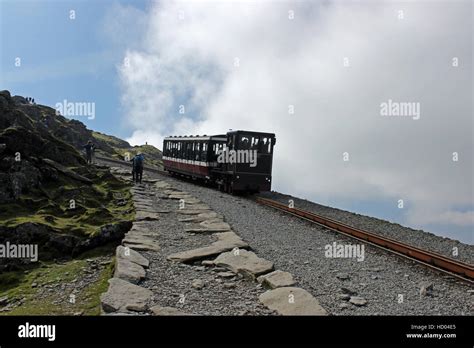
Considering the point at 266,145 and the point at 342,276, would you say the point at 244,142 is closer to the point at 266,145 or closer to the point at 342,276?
the point at 266,145

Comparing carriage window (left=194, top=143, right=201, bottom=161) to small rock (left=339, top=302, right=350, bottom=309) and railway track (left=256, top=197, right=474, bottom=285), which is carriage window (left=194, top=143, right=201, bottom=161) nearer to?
railway track (left=256, top=197, right=474, bottom=285)

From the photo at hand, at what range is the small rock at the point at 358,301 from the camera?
7278 millimetres

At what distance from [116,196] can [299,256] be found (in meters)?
13.0

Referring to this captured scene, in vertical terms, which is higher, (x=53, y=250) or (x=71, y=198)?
(x=71, y=198)

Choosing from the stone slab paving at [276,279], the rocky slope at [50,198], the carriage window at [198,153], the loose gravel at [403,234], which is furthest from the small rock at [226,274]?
the carriage window at [198,153]

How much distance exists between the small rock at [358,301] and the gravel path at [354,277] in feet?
0.26

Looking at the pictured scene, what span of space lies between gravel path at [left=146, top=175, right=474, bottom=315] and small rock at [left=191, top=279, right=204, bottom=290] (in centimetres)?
189

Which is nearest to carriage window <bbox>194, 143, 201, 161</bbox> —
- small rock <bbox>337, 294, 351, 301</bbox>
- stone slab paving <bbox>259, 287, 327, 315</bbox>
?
stone slab paving <bbox>259, 287, 327, 315</bbox>

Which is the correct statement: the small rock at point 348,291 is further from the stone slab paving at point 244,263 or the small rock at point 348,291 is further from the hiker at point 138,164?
the hiker at point 138,164

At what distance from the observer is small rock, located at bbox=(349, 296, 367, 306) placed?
23.9 ft

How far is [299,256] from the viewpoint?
10.6 metres

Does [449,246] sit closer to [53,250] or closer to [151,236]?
[151,236]

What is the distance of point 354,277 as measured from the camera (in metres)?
9.02
